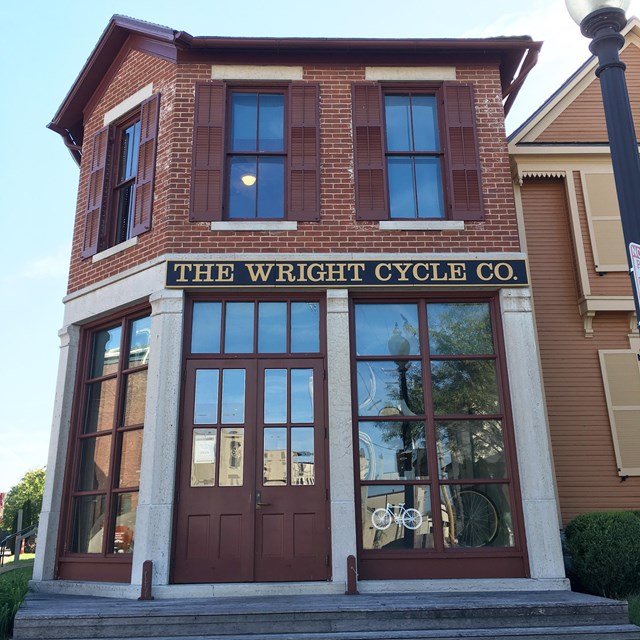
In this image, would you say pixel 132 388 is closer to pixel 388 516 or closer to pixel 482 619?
pixel 388 516

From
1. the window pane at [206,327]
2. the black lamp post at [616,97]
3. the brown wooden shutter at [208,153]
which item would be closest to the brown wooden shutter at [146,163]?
the brown wooden shutter at [208,153]

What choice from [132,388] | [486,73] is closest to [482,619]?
[132,388]

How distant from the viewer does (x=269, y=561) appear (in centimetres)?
772

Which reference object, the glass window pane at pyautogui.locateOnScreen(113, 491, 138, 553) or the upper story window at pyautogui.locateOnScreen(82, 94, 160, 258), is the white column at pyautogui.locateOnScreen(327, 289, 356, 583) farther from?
the upper story window at pyautogui.locateOnScreen(82, 94, 160, 258)

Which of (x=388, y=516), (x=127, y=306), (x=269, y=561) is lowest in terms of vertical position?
(x=269, y=561)

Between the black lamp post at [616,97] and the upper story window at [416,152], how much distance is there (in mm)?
4249

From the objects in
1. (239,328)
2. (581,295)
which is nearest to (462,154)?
(581,295)

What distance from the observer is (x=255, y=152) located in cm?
935

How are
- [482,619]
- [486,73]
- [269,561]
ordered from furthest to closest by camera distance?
[486,73] → [269,561] → [482,619]

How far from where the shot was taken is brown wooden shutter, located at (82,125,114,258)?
9.81 m

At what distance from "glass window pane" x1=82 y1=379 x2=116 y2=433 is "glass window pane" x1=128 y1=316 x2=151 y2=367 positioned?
504 mm

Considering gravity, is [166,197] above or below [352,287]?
above

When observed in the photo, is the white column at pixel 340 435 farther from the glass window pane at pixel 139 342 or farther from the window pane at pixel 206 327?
the glass window pane at pixel 139 342

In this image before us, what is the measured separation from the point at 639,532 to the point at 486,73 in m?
6.57
